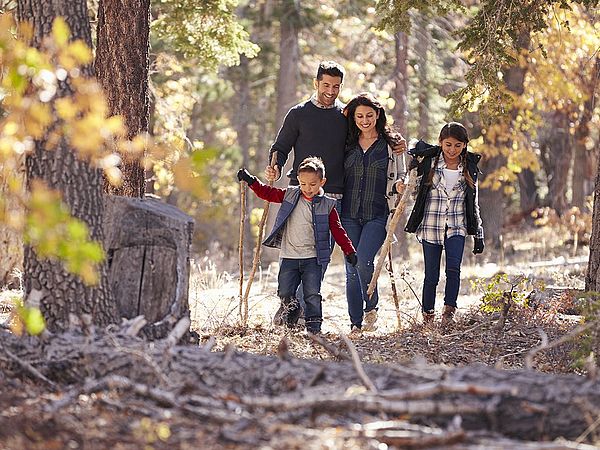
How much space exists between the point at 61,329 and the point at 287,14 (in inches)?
542

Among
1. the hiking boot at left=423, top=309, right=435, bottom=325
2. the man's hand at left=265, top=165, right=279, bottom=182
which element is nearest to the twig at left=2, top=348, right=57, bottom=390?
the man's hand at left=265, top=165, right=279, bottom=182

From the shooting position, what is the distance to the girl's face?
755cm

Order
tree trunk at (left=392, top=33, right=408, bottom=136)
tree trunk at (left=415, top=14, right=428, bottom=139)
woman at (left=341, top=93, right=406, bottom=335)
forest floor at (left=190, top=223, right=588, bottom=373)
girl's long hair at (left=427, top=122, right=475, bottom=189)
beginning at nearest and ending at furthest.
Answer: forest floor at (left=190, top=223, right=588, bottom=373)
girl's long hair at (left=427, top=122, right=475, bottom=189)
woman at (left=341, top=93, right=406, bottom=335)
tree trunk at (left=392, top=33, right=408, bottom=136)
tree trunk at (left=415, top=14, right=428, bottom=139)

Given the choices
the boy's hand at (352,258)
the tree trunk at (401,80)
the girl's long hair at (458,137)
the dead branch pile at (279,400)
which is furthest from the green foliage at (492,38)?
the tree trunk at (401,80)

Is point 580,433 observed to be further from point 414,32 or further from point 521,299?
point 414,32

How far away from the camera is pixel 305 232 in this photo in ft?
23.8

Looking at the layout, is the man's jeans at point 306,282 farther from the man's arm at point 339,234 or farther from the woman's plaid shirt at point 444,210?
the woman's plaid shirt at point 444,210

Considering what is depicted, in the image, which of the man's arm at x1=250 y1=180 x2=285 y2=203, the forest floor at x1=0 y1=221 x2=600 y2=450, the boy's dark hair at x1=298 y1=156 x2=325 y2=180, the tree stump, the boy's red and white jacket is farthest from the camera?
the man's arm at x1=250 y1=180 x2=285 y2=203

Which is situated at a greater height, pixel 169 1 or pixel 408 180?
pixel 169 1

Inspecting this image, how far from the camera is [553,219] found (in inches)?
808

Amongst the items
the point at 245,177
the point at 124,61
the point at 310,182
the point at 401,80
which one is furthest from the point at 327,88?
the point at 401,80

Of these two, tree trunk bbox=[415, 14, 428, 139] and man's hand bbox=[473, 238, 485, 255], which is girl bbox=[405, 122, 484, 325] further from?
tree trunk bbox=[415, 14, 428, 139]

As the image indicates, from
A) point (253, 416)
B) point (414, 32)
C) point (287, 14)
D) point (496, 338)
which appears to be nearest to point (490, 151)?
point (414, 32)

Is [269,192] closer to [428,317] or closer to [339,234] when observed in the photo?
[339,234]
